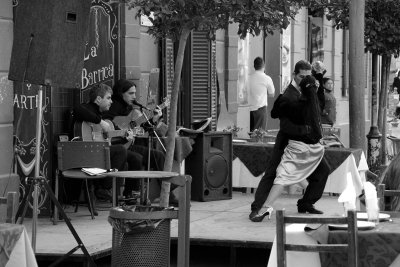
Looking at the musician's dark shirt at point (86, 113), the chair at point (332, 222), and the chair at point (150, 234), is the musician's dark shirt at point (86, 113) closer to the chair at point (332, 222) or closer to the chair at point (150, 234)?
the chair at point (150, 234)

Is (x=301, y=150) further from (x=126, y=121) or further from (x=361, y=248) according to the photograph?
(x=361, y=248)

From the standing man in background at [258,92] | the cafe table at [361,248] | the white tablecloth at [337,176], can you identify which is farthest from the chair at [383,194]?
the standing man in background at [258,92]

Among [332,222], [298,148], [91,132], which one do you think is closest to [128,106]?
[91,132]

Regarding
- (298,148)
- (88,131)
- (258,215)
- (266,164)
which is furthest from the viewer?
(266,164)

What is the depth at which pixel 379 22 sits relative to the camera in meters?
18.7

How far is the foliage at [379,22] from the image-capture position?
1836cm

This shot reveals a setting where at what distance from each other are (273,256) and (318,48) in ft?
61.2

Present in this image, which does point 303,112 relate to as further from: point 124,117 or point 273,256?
point 273,256

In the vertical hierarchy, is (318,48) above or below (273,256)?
above

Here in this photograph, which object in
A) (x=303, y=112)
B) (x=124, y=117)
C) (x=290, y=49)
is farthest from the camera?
(x=290, y=49)

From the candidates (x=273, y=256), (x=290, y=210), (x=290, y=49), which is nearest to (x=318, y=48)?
(x=290, y=49)

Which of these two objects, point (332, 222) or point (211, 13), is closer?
point (332, 222)

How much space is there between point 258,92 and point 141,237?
1109cm

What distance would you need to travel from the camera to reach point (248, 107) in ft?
66.0
